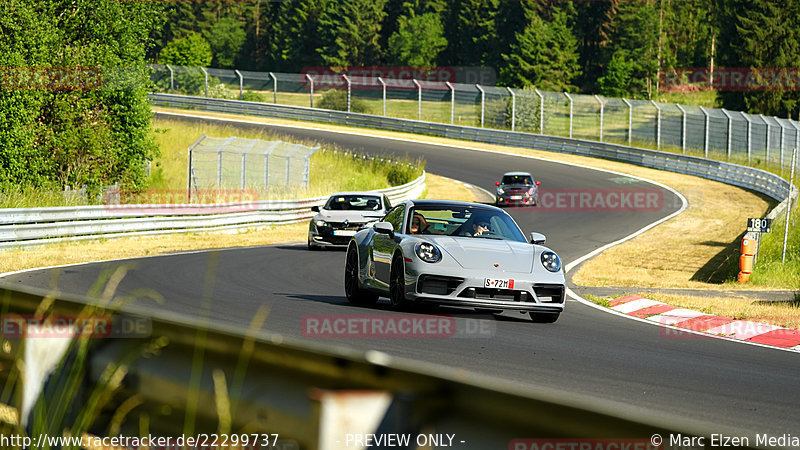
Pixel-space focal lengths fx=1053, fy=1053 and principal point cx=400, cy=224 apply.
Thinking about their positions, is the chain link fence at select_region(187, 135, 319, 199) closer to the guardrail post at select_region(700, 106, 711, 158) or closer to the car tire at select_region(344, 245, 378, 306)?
the car tire at select_region(344, 245, 378, 306)

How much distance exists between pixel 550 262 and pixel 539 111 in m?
48.5

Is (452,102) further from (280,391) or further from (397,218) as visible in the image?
(280,391)

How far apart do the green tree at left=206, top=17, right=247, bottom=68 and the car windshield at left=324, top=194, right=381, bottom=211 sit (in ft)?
382

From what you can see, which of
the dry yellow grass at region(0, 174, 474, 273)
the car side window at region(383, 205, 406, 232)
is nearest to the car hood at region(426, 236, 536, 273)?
the car side window at region(383, 205, 406, 232)

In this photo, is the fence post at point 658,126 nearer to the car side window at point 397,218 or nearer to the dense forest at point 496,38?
the car side window at point 397,218

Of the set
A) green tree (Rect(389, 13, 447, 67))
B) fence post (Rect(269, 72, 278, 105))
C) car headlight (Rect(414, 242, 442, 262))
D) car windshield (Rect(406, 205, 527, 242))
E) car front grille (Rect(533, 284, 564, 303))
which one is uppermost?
green tree (Rect(389, 13, 447, 67))

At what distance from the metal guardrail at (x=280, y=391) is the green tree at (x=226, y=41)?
136945 millimetres

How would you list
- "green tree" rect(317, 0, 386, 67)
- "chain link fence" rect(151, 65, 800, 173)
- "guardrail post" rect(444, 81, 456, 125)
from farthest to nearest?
"green tree" rect(317, 0, 386, 67) < "guardrail post" rect(444, 81, 456, 125) < "chain link fence" rect(151, 65, 800, 173)

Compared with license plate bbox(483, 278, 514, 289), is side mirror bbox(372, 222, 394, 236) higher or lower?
higher

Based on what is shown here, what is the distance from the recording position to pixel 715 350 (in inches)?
429

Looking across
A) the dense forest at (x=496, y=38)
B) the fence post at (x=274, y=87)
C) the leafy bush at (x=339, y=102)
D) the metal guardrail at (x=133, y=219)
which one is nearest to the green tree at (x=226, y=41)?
the dense forest at (x=496, y=38)

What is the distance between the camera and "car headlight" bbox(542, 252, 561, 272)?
12141 mm

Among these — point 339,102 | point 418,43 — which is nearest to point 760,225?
point 339,102

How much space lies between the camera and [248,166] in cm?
3644
